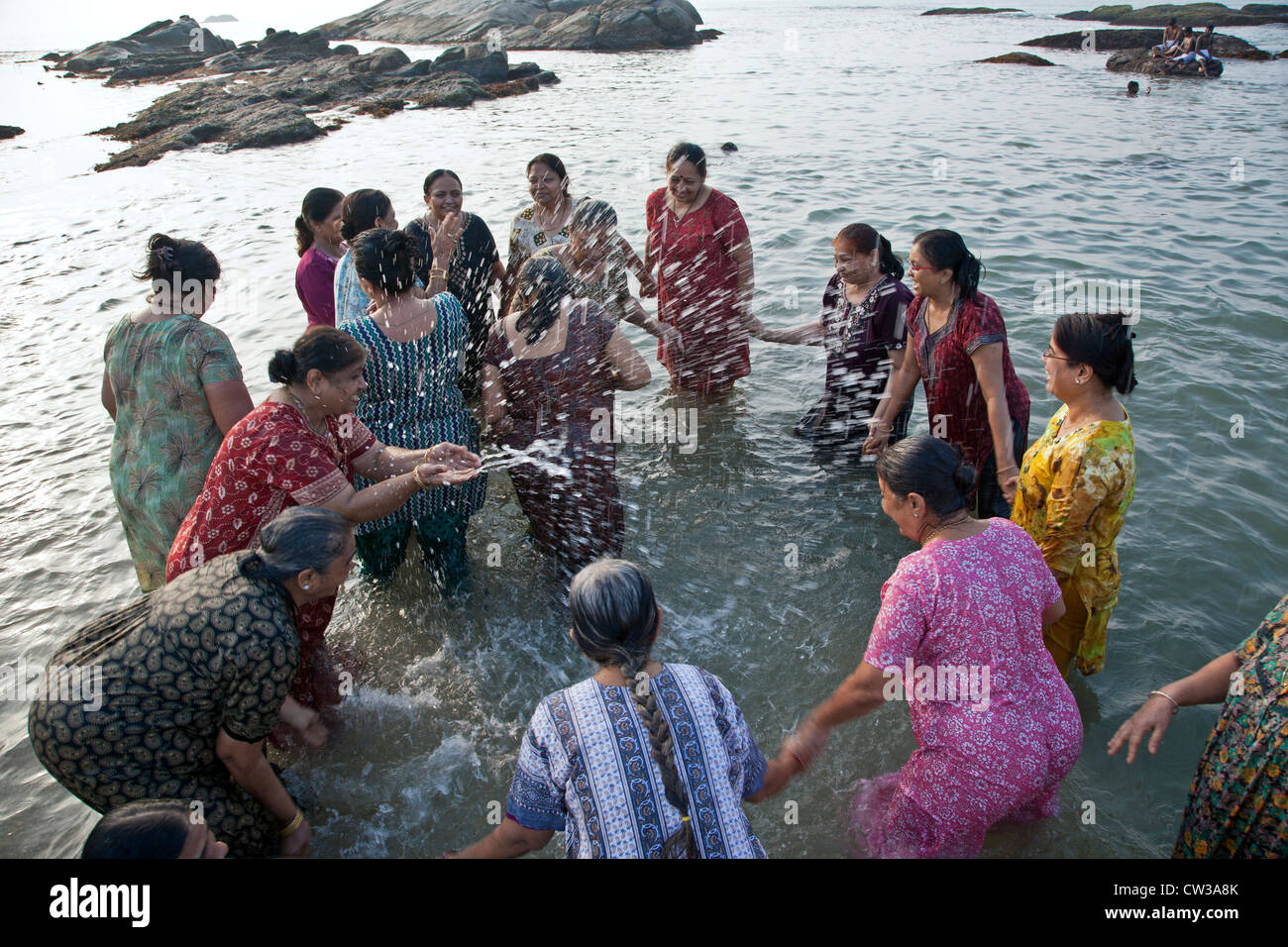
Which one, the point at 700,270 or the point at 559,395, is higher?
the point at 700,270

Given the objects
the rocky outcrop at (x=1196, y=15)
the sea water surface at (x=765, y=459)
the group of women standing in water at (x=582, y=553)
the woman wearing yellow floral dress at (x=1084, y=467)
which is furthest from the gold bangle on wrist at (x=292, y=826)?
the rocky outcrop at (x=1196, y=15)

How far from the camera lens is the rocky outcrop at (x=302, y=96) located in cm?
1966

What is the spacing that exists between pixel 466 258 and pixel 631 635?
420 centimetres

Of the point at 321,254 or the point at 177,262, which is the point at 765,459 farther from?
the point at 177,262

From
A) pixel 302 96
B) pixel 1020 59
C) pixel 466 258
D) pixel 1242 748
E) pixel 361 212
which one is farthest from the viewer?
pixel 1020 59

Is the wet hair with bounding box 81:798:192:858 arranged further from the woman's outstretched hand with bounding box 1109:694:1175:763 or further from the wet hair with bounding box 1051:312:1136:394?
the wet hair with bounding box 1051:312:1136:394

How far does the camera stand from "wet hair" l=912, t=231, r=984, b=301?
402cm

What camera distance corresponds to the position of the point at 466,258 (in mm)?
5617

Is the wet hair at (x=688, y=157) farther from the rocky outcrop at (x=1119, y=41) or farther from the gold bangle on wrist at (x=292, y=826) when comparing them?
the rocky outcrop at (x=1119, y=41)

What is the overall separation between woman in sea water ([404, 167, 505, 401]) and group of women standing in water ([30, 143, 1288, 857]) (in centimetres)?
61

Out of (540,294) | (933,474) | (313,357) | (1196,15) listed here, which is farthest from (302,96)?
(1196,15)

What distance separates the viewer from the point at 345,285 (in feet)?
15.0

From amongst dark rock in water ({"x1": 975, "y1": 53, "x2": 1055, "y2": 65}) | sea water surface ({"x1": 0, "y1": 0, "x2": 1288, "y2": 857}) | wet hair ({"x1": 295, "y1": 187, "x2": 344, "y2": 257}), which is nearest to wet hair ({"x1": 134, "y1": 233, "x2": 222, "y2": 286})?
wet hair ({"x1": 295, "y1": 187, "x2": 344, "y2": 257})

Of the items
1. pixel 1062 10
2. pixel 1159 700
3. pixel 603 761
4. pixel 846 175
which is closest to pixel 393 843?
pixel 603 761
